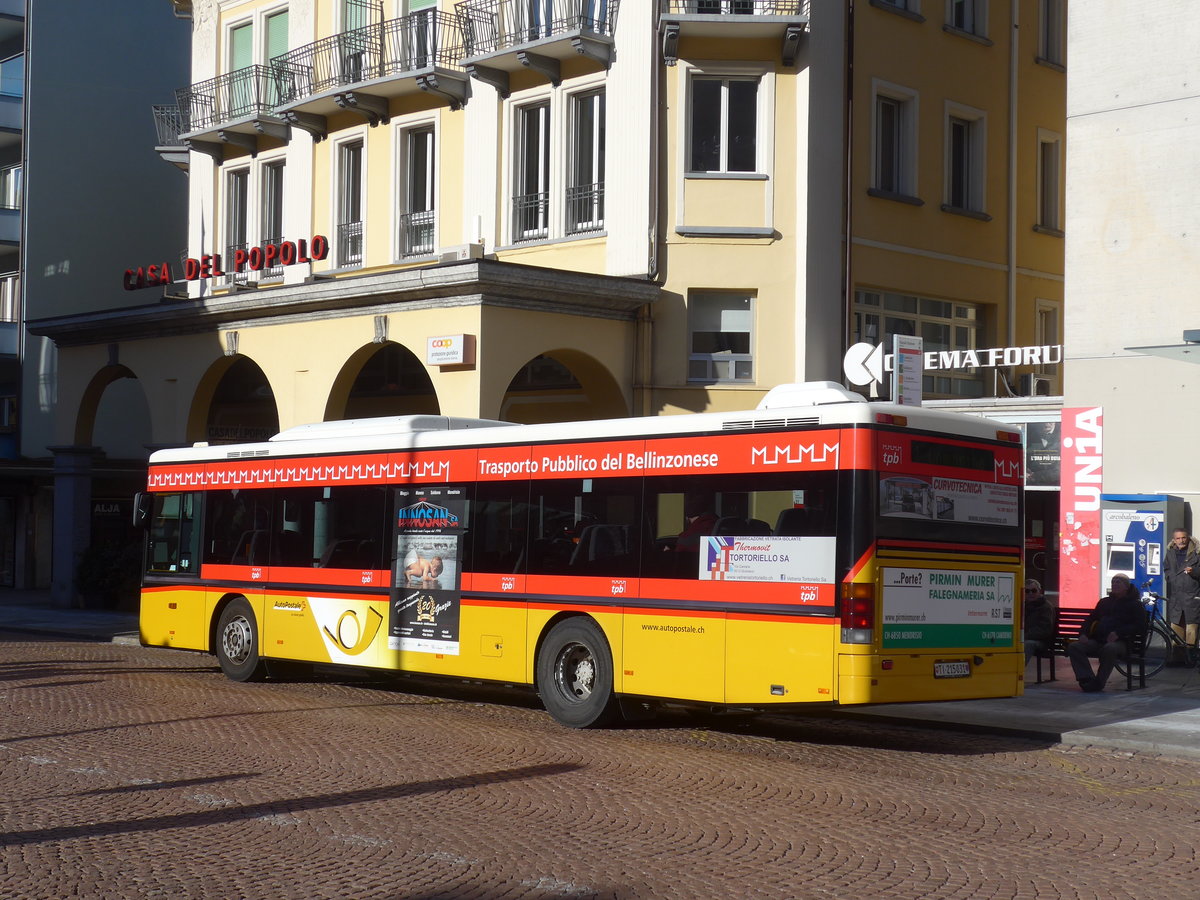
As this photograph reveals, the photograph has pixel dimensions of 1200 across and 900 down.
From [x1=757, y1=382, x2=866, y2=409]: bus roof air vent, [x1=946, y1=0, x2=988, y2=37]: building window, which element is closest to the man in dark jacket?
[x1=757, y1=382, x2=866, y2=409]: bus roof air vent

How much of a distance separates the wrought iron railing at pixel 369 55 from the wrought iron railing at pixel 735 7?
4383mm

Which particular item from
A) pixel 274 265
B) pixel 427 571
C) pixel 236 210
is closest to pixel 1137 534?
pixel 427 571

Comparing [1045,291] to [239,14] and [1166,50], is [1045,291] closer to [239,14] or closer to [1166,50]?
[1166,50]

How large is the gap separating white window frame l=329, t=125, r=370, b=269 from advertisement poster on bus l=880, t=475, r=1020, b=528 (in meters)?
17.4

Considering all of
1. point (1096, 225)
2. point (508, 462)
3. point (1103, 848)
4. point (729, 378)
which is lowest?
point (1103, 848)

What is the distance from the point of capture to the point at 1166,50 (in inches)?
756

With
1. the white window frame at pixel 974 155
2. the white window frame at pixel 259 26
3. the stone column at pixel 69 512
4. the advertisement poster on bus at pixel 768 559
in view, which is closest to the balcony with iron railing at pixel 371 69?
the white window frame at pixel 259 26

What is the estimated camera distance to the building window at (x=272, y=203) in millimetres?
30828

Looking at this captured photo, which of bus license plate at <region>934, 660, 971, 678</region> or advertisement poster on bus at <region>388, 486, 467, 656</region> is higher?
advertisement poster on bus at <region>388, 486, 467, 656</region>

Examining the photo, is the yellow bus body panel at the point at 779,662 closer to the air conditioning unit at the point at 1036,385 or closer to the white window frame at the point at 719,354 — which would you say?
the white window frame at the point at 719,354

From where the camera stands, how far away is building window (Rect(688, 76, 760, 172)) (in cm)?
2452

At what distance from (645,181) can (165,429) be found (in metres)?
10.3

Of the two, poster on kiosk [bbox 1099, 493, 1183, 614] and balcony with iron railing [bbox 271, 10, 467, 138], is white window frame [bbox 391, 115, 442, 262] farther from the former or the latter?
poster on kiosk [bbox 1099, 493, 1183, 614]

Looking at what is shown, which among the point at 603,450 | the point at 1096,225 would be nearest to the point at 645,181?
the point at 1096,225
